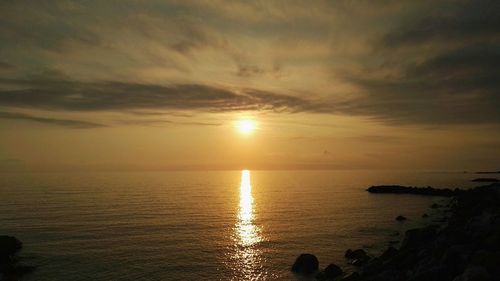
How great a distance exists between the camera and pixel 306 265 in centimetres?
2845

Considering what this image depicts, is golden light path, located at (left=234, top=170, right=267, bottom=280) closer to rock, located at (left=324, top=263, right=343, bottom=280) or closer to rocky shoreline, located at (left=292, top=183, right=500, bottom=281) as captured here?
rocky shoreline, located at (left=292, top=183, right=500, bottom=281)

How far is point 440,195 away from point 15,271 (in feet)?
325

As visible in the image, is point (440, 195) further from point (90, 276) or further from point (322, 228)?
point (90, 276)

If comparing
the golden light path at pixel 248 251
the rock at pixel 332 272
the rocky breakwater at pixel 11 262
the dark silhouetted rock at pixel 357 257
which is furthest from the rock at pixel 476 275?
the rocky breakwater at pixel 11 262

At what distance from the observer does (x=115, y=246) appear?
3672cm

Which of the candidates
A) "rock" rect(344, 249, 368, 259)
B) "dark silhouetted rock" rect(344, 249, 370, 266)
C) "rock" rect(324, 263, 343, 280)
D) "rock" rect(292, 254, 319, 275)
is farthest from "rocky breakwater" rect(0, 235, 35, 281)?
"rock" rect(344, 249, 368, 259)

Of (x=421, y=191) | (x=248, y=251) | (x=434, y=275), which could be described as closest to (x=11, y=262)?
(x=248, y=251)

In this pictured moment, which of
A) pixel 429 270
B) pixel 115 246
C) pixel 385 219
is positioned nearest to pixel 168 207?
pixel 115 246

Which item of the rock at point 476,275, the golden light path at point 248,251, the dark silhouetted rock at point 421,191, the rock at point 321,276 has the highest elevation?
the rock at point 476,275

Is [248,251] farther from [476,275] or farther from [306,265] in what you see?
[476,275]

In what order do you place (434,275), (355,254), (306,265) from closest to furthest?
(434,275)
(306,265)
(355,254)

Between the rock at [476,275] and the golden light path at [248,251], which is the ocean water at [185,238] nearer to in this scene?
the golden light path at [248,251]

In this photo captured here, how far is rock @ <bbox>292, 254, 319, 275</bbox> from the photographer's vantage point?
28172 mm

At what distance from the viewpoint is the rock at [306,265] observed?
28.2 meters
